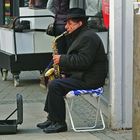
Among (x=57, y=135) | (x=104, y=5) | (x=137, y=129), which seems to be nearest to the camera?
(x=137, y=129)

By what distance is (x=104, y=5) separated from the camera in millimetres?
7059

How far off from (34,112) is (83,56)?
1710 millimetres

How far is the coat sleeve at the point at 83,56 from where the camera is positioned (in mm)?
6176

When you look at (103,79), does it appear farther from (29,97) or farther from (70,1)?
(70,1)

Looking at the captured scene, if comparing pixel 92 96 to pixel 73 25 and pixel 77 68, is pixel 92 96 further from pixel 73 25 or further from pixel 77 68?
pixel 73 25

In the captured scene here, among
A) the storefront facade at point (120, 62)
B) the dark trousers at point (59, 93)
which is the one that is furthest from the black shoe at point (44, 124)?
the storefront facade at point (120, 62)

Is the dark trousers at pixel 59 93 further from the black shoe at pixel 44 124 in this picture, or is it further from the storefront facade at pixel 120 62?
the storefront facade at pixel 120 62

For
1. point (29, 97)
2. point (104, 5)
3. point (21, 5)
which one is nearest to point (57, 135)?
point (104, 5)

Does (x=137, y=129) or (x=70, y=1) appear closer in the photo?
(x=137, y=129)

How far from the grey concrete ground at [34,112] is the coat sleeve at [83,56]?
32.0 inches

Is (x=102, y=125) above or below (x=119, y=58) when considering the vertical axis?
below

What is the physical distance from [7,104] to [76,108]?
1127 millimetres

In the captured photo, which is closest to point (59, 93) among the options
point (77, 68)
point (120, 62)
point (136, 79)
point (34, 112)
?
point (77, 68)

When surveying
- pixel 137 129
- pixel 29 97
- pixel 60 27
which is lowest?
pixel 29 97
